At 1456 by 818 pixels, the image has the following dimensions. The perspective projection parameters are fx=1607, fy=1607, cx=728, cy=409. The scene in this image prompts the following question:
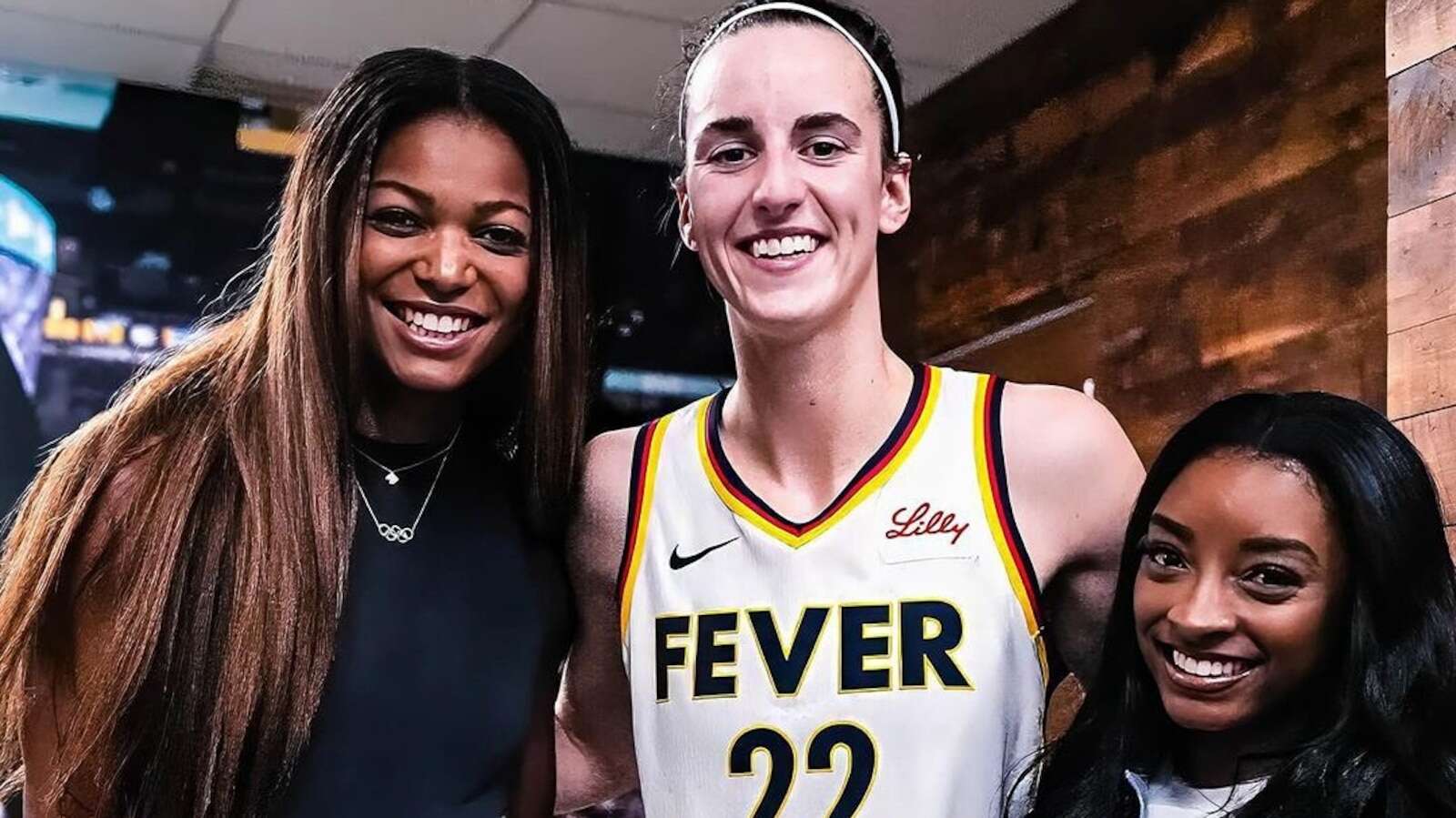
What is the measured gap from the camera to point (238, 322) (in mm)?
1610

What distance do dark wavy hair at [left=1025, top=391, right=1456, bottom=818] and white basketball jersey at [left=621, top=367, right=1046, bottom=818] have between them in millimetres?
131

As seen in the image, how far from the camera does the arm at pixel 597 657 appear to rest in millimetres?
1662

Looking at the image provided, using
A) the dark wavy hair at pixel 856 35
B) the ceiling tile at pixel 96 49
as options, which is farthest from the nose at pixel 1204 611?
the ceiling tile at pixel 96 49

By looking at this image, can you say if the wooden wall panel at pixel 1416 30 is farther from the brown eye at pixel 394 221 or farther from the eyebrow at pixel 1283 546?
the brown eye at pixel 394 221

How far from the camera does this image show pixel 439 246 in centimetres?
151

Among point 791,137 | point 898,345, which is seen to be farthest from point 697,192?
point 898,345

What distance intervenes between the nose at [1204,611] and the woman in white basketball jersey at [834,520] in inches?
8.3

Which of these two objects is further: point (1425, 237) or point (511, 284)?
point (1425, 237)

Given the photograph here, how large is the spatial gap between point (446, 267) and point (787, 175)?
0.33m

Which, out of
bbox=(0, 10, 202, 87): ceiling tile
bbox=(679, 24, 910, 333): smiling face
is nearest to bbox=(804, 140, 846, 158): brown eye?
bbox=(679, 24, 910, 333): smiling face

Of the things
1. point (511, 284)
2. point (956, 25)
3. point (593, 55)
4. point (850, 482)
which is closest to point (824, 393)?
point (850, 482)

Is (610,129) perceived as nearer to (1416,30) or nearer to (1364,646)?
(1416,30)

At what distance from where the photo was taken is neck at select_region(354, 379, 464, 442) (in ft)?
5.24

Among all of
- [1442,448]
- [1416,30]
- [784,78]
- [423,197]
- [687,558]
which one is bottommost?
[687,558]
